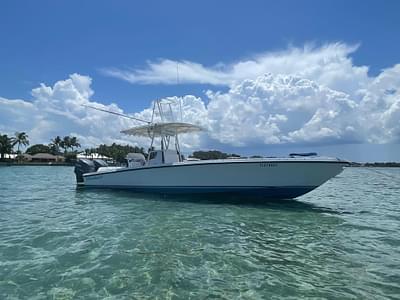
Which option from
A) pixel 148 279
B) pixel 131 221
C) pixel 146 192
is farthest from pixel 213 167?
pixel 148 279

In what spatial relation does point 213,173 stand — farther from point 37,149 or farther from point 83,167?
point 37,149

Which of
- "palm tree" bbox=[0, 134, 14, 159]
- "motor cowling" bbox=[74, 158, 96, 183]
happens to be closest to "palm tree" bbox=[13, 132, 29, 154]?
"palm tree" bbox=[0, 134, 14, 159]

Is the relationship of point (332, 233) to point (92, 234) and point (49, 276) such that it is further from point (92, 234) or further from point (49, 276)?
point (49, 276)

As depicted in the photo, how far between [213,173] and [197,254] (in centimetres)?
715

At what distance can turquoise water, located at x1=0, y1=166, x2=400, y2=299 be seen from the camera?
13.3 feet

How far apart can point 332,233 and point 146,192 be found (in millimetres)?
9008

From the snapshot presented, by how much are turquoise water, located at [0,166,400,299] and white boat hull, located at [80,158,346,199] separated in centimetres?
184

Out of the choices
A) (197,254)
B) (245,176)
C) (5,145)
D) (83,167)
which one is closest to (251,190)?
(245,176)

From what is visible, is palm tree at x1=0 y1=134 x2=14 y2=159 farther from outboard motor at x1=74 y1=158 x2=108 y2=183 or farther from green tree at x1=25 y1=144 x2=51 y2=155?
outboard motor at x1=74 y1=158 x2=108 y2=183

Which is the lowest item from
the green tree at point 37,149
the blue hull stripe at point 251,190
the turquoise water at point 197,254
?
the turquoise water at point 197,254

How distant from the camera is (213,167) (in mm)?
12492

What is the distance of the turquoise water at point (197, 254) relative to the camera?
13.3 ft

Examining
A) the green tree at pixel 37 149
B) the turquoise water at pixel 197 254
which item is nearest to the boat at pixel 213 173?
the turquoise water at pixel 197 254

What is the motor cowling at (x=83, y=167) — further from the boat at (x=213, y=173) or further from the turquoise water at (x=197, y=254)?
the turquoise water at (x=197, y=254)
